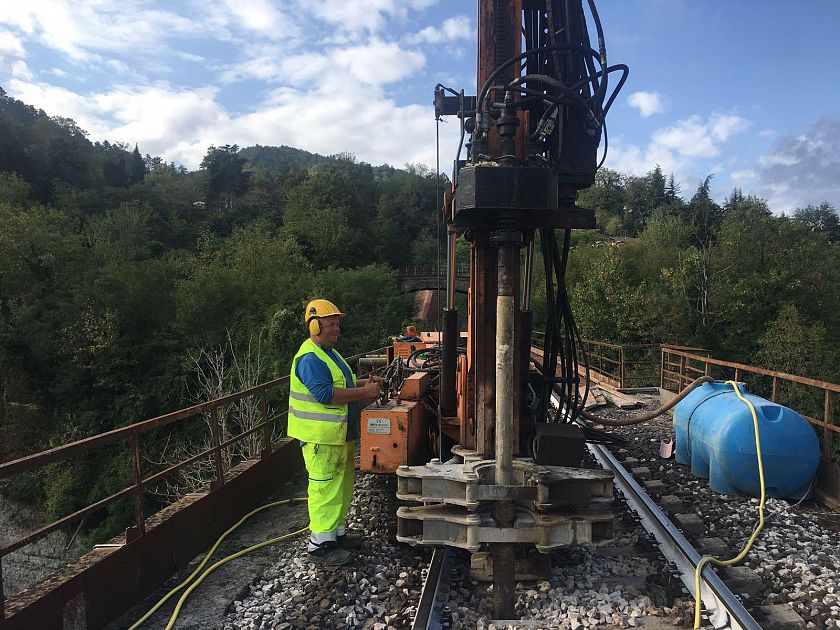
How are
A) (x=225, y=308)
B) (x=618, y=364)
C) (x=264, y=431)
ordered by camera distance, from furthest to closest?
(x=225, y=308) < (x=618, y=364) < (x=264, y=431)

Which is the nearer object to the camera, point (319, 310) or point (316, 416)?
point (316, 416)

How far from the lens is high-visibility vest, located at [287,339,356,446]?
13.8 feet

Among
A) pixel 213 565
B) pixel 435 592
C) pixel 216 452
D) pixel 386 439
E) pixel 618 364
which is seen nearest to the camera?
pixel 435 592

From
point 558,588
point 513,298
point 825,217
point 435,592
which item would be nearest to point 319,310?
point 513,298

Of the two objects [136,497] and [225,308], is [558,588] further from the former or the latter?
[225,308]

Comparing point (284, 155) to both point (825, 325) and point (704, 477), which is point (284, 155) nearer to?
point (825, 325)

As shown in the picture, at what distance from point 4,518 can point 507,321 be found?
31825 mm

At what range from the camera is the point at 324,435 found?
421 centimetres

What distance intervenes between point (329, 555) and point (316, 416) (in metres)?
1.09

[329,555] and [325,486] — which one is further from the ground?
[325,486]

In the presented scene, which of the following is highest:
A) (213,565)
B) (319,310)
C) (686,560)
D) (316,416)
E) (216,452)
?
(319,310)

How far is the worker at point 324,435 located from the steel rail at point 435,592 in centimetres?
72

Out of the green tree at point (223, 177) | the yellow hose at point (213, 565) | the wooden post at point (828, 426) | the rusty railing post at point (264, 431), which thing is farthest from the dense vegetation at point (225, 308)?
the green tree at point (223, 177)

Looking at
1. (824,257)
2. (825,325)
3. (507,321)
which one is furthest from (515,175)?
(824,257)
